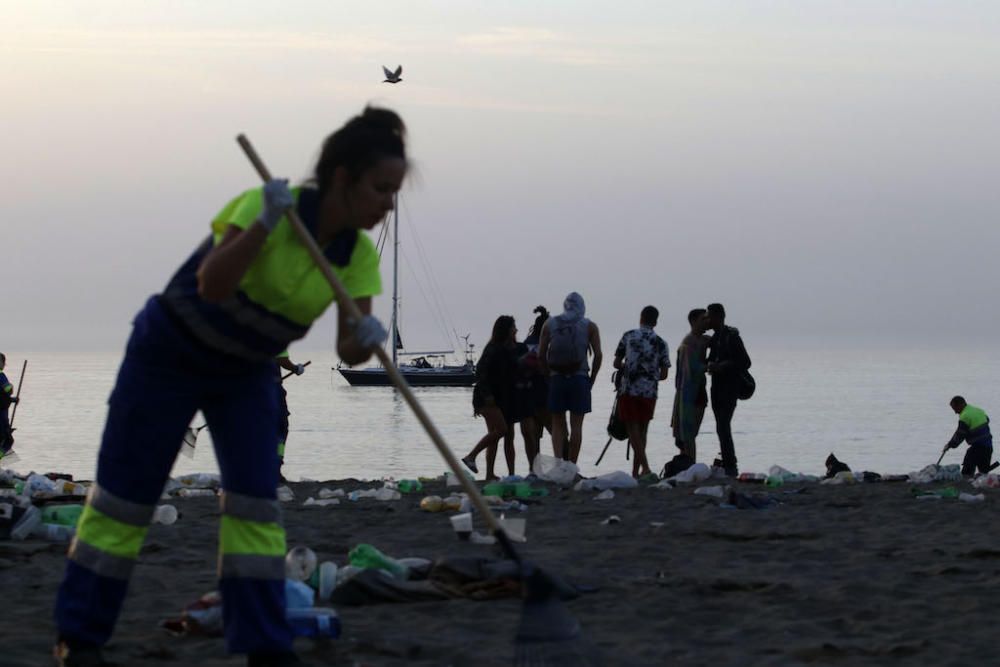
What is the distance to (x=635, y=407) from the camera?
12.6 metres

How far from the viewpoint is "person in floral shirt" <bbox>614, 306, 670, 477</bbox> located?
12.4m

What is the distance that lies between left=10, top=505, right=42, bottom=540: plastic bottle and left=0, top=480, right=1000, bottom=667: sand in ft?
0.44

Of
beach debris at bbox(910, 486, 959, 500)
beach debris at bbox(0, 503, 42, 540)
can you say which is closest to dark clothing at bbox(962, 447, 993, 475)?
beach debris at bbox(910, 486, 959, 500)

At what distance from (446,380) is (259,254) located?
82366mm

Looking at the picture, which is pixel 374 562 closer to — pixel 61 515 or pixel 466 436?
pixel 61 515

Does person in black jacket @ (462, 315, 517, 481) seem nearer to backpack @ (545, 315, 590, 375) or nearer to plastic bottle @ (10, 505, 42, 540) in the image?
backpack @ (545, 315, 590, 375)

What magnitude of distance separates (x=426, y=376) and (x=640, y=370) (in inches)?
2862

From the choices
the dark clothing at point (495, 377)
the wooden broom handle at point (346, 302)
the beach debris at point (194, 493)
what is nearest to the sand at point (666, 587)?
the wooden broom handle at point (346, 302)

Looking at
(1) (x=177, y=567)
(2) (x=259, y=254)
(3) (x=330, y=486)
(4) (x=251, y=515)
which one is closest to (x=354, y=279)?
(2) (x=259, y=254)

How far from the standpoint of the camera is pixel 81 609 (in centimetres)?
411

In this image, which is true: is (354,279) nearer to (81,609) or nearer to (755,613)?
(81,609)

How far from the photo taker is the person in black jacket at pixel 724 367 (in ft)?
42.2

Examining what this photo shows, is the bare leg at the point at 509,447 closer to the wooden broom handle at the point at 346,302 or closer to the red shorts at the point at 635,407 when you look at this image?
the red shorts at the point at 635,407

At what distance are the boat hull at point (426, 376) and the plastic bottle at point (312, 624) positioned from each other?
78.7 meters
